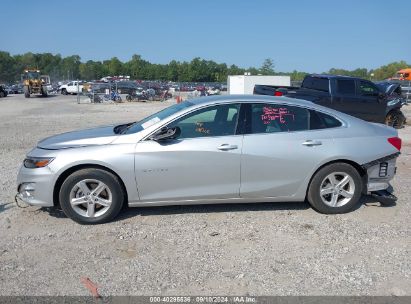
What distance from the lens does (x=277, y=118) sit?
4953mm

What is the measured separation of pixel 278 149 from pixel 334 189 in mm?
943

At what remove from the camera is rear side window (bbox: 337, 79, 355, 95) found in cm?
1249

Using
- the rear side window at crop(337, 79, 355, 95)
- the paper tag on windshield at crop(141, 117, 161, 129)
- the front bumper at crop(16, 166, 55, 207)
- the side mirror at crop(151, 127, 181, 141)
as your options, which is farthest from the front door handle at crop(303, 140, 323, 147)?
the rear side window at crop(337, 79, 355, 95)

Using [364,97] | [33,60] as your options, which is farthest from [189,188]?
[33,60]

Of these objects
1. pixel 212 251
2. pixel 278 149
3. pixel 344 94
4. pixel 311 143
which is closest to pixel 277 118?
pixel 278 149

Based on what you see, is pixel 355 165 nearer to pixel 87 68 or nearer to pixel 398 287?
pixel 398 287

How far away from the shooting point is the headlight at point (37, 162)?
452 cm

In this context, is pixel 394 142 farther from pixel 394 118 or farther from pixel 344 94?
pixel 394 118

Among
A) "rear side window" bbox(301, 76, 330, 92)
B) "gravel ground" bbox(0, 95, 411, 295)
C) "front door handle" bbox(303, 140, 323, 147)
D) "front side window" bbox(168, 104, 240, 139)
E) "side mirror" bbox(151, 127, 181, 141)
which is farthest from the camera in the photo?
"rear side window" bbox(301, 76, 330, 92)

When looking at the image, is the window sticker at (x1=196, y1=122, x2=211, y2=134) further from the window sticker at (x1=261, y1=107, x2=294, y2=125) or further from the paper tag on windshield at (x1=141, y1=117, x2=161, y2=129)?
the window sticker at (x1=261, y1=107, x2=294, y2=125)

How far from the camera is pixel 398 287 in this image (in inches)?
135

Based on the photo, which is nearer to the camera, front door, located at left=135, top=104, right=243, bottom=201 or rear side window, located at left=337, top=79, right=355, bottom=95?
front door, located at left=135, top=104, right=243, bottom=201

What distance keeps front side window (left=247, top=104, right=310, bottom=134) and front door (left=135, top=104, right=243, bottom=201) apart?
0.27 metres

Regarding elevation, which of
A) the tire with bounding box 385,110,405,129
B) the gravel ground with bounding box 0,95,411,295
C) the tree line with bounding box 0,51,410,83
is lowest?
the gravel ground with bounding box 0,95,411,295
